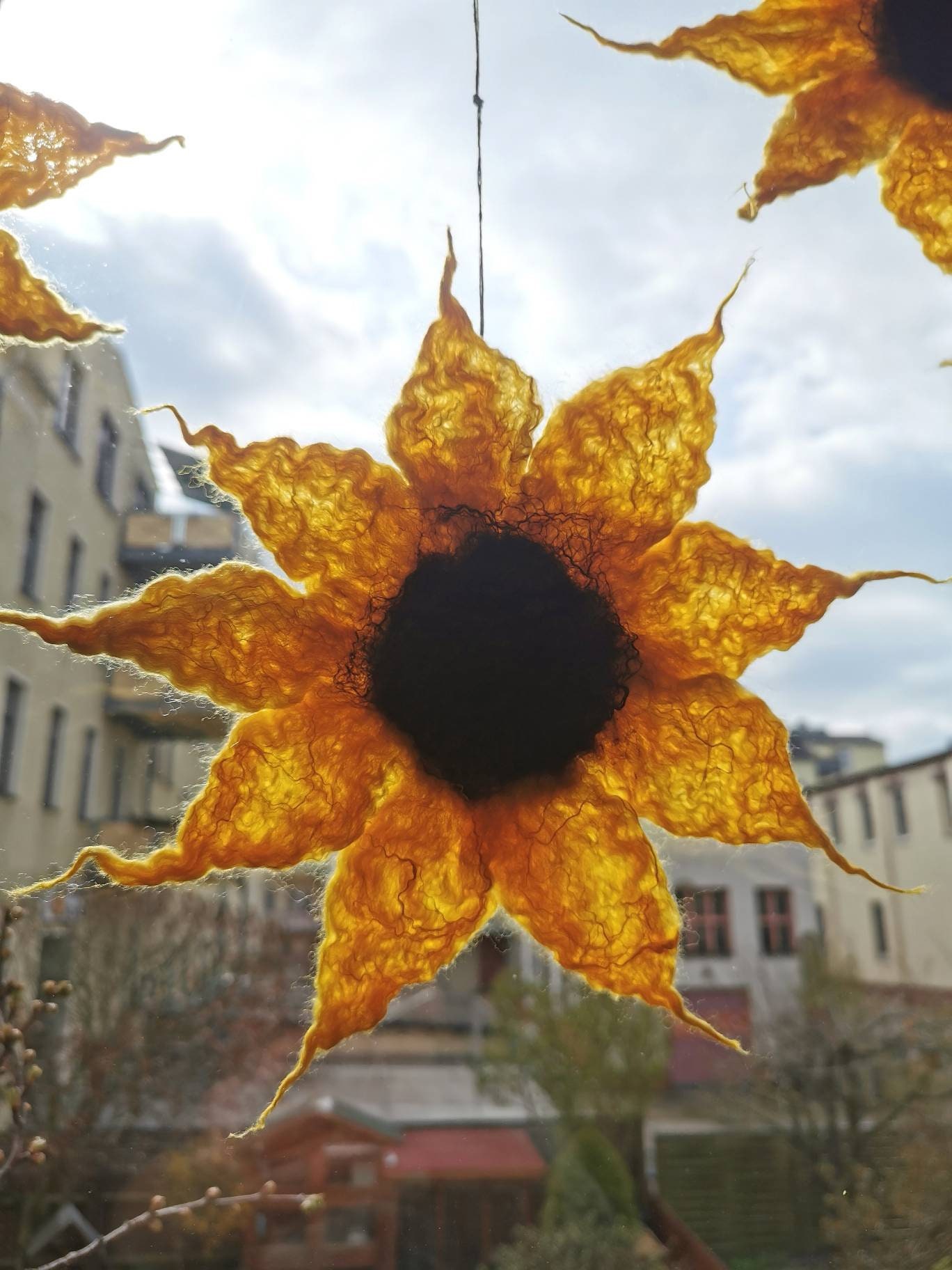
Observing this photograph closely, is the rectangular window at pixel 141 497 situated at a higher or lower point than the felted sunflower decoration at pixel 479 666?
higher

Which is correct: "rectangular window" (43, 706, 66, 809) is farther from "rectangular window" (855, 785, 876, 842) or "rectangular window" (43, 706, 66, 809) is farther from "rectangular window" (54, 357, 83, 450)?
"rectangular window" (855, 785, 876, 842)

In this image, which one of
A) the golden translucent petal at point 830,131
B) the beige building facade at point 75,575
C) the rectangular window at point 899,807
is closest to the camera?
the golden translucent petal at point 830,131

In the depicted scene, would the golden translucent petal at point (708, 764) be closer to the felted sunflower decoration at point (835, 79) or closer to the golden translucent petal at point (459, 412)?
the golden translucent petal at point (459, 412)

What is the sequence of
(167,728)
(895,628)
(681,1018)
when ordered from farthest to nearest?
(895,628), (167,728), (681,1018)

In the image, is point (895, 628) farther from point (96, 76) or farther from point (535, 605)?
point (96, 76)

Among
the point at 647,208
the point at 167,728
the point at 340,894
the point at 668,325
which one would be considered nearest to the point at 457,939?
the point at 340,894

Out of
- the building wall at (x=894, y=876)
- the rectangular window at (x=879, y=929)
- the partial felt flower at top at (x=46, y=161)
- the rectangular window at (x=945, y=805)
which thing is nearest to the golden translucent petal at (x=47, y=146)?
the partial felt flower at top at (x=46, y=161)
